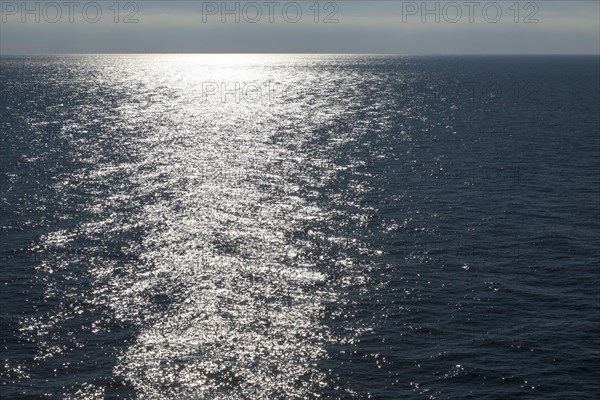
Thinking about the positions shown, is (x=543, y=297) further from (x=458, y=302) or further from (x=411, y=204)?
(x=411, y=204)

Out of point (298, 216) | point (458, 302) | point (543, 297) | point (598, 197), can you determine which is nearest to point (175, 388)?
point (458, 302)

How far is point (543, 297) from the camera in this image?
67.6 meters

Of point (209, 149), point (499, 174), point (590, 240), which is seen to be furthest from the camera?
point (209, 149)

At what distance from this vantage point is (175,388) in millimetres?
51031

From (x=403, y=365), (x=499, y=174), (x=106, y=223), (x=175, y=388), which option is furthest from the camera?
(x=499, y=174)

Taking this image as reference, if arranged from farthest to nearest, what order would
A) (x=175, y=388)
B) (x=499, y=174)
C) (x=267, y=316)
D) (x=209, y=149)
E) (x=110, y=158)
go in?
(x=209, y=149)
(x=110, y=158)
(x=499, y=174)
(x=267, y=316)
(x=175, y=388)

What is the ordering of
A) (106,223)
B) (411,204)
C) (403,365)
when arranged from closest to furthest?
1. (403,365)
2. (106,223)
3. (411,204)

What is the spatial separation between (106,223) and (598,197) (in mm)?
76496

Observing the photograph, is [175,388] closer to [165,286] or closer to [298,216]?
[165,286]

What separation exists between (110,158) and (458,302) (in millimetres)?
92535

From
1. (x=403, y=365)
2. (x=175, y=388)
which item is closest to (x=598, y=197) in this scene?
(x=403, y=365)

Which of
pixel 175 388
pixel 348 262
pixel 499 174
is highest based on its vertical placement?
pixel 499 174

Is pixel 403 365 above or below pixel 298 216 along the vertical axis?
below

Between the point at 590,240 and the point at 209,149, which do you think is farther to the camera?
the point at 209,149
